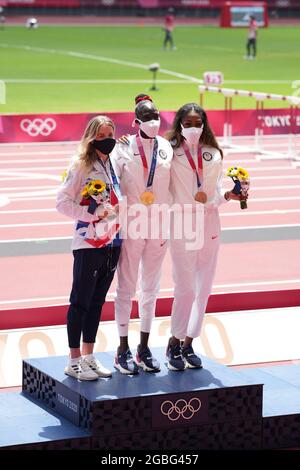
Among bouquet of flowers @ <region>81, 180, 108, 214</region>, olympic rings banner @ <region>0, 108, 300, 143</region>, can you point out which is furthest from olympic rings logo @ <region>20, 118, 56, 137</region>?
bouquet of flowers @ <region>81, 180, 108, 214</region>

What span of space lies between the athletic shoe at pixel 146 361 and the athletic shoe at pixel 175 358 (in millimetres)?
108

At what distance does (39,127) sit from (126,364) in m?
17.7

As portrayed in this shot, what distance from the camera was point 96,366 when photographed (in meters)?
8.84

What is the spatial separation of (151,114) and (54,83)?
27.5 m

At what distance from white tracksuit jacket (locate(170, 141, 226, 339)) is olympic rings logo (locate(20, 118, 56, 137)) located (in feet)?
56.0

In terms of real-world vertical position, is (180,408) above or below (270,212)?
below

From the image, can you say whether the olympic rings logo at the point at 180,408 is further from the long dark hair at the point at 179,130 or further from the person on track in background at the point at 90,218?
the long dark hair at the point at 179,130

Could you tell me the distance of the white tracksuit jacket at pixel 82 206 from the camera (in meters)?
8.61

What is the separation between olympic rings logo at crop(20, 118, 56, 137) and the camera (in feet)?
84.9

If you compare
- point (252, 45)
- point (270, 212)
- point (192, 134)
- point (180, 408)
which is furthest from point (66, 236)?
point (252, 45)

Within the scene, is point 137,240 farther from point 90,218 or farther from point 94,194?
point 94,194

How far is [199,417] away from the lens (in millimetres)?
8523

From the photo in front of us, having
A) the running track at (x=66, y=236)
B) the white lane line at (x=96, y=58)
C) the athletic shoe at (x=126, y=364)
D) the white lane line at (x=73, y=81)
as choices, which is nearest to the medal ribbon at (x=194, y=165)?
the athletic shoe at (x=126, y=364)
